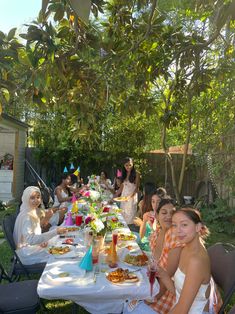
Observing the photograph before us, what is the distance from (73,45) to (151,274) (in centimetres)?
269

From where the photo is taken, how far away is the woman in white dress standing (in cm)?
669

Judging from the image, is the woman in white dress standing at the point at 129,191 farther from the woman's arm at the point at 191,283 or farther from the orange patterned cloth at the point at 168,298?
the woman's arm at the point at 191,283

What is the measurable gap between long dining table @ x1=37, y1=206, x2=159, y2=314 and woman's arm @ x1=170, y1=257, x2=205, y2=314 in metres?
0.36

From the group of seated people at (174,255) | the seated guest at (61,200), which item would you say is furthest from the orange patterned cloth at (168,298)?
the seated guest at (61,200)

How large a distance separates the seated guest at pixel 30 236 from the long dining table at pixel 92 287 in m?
0.86

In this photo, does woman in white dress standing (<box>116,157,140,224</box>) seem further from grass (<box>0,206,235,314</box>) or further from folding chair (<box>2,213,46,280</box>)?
folding chair (<box>2,213,46,280</box>)

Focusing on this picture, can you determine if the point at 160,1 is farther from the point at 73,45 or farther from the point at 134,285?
the point at 134,285

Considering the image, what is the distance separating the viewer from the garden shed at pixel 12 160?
1195 cm

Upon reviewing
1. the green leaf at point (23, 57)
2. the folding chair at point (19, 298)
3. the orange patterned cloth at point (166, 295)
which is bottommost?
the folding chair at point (19, 298)

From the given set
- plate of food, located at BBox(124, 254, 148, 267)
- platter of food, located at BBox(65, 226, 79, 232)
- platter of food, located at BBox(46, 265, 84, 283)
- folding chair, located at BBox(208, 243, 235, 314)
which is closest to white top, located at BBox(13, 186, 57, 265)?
platter of food, located at BBox(65, 226, 79, 232)

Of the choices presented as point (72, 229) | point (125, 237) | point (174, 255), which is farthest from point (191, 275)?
point (72, 229)

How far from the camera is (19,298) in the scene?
295cm

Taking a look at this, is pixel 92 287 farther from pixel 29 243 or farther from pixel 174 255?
pixel 29 243

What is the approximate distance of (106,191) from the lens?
337 inches
